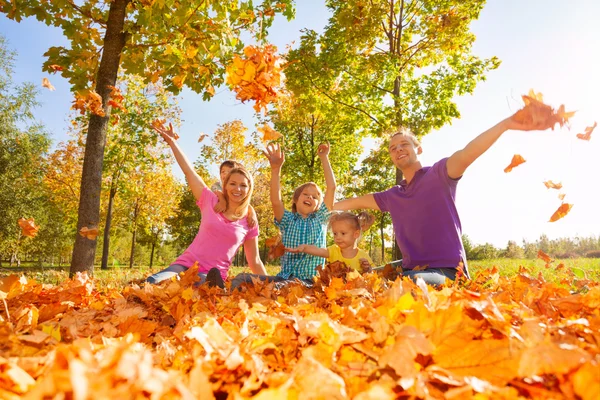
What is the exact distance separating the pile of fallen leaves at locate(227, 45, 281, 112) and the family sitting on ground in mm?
856

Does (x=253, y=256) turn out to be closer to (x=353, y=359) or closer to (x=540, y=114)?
(x=540, y=114)

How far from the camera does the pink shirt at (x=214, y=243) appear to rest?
443 centimetres

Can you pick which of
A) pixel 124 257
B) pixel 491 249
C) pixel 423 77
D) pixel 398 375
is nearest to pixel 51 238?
pixel 124 257

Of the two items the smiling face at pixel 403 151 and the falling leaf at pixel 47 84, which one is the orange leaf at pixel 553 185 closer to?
the smiling face at pixel 403 151

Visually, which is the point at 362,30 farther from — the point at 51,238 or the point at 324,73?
the point at 51,238

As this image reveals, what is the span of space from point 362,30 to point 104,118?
7027 millimetres

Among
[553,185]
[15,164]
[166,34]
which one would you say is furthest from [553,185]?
[15,164]

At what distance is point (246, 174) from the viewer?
4.47 metres

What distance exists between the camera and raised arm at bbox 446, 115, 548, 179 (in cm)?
248

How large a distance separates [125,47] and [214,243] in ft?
10.3

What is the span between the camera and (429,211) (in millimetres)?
3559

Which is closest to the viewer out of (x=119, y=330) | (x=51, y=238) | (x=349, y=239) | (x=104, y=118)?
(x=119, y=330)

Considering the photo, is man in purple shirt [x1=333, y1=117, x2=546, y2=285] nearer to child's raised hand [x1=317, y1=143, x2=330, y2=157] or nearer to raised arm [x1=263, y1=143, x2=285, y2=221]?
child's raised hand [x1=317, y1=143, x2=330, y2=157]

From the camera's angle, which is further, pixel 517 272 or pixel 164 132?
pixel 517 272
